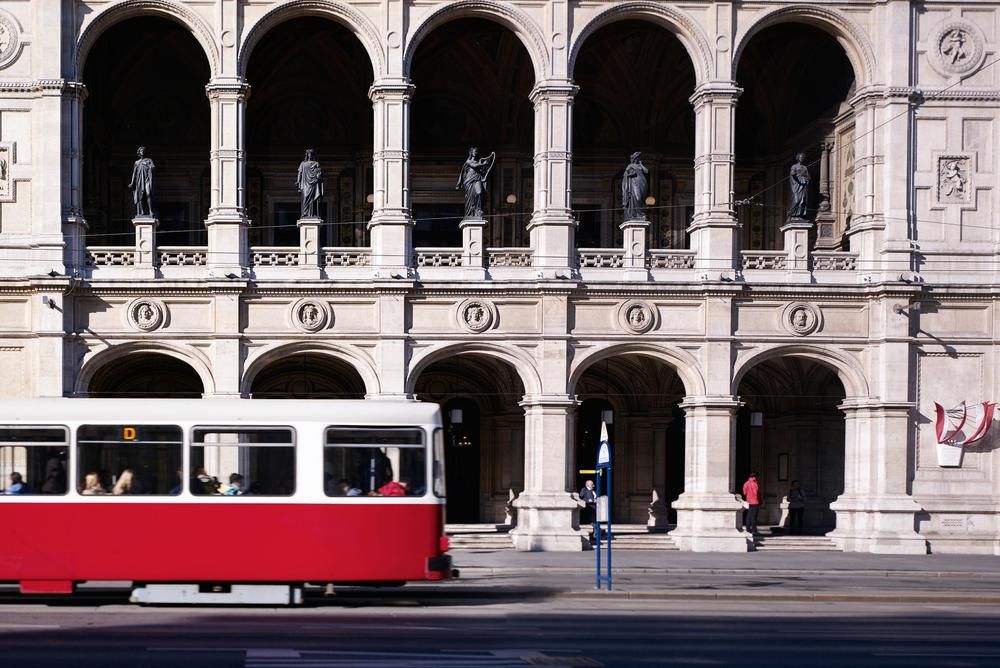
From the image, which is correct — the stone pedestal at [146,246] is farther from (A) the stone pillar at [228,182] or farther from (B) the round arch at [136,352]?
(B) the round arch at [136,352]

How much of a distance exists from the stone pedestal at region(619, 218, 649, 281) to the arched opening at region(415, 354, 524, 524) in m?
6.12

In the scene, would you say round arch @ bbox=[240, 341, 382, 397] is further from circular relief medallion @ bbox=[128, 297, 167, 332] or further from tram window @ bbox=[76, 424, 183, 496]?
tram window @ bbox=[76, 424, 183, 496]

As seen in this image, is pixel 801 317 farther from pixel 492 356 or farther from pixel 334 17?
pixel 334 17

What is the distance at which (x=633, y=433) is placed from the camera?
38.3 meters

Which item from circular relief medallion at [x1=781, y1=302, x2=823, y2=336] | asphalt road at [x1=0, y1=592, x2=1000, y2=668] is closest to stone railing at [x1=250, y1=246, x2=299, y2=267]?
circular relief medallion at [x1=781, y1=302, x2=823, y2=336]

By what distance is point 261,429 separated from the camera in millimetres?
19312

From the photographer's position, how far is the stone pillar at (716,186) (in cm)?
3241

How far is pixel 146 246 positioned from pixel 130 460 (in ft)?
44.5

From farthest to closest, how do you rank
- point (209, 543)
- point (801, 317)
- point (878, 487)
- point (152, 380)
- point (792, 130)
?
point (792, 130), point (152, 380), point (801, 317), point (878, 487), point (209, 543)

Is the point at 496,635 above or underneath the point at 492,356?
underneath

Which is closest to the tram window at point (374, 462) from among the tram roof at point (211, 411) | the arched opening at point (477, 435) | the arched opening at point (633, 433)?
the tram roof at point (211, 411)

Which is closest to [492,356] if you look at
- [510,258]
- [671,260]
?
[510,258]

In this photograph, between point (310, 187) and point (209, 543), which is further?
point (310, 187)

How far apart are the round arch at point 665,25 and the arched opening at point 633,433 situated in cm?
891
